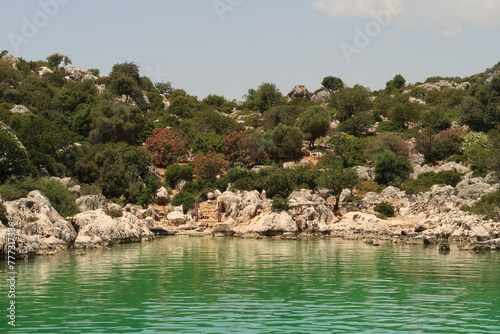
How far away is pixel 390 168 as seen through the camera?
67625 mm

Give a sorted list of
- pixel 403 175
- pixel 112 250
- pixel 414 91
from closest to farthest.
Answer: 1. pixel 112 250
2. pixel 403 175
3. pixel 414 91

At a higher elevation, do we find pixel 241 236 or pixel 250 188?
pixel 250 188

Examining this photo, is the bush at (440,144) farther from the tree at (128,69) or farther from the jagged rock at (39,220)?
the tree at (128,69)

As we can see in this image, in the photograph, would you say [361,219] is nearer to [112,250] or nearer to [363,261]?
[363,261]

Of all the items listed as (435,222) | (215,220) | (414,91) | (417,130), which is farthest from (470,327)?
(414,91)

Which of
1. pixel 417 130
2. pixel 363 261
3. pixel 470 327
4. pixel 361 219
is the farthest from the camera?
pixel 417 130

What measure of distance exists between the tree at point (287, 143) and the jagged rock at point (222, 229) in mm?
27916

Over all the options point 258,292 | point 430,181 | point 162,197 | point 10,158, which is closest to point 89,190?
point 10,158

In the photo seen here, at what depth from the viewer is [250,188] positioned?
61.8 metres

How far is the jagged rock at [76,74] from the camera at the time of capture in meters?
130

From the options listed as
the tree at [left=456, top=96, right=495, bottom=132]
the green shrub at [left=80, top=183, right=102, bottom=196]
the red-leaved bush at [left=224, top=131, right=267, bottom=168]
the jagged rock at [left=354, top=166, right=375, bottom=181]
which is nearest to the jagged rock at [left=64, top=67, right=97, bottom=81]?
the red-leaved bush at [left=224, top=131, right=267, bottom=168]

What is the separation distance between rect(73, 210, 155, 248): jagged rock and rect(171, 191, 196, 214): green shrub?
10.9 metres

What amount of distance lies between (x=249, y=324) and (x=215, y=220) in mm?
38836

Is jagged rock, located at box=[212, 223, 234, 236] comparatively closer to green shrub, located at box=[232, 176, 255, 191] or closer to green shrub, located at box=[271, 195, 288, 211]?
green shrub, located at box=[271, 195, 288, 211]
